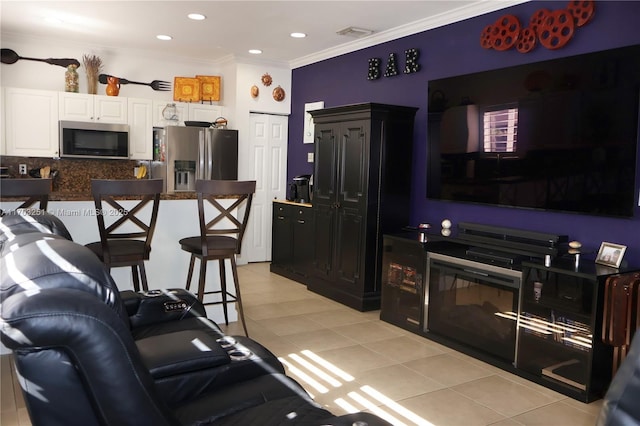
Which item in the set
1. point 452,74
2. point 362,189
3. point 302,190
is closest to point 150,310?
point 362,189

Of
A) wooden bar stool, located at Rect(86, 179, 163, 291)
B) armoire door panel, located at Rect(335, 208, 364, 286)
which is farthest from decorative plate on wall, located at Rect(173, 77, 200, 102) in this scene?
wooden bar stool, located at Rect(86, 179, 163, 291)

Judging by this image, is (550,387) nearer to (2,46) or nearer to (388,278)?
(388,278)

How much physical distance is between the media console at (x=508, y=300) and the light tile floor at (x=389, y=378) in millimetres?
120

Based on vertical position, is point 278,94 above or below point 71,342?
above

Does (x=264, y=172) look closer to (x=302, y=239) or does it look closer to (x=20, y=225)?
(x=302, y=239)

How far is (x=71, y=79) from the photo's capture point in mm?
6168

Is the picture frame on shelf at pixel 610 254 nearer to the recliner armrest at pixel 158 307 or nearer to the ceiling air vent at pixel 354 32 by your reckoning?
the recliner armrest at pixel 158 307

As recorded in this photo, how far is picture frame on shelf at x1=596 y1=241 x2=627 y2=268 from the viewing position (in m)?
3.30

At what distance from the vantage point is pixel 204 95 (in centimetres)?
707

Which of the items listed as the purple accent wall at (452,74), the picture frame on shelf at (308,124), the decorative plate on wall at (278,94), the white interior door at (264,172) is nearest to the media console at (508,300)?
the purple accent wall at (452,74)

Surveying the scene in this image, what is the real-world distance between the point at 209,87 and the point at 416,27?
3178 millimetres

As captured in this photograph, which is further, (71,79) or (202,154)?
(202,154)

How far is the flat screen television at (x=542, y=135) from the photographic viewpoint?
3.33 meters

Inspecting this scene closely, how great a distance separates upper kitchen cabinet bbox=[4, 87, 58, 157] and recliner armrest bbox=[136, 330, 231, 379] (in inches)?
192
